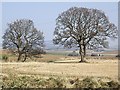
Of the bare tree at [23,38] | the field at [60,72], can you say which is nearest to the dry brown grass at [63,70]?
the field at [60,72]

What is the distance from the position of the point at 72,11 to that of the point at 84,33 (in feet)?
12.1

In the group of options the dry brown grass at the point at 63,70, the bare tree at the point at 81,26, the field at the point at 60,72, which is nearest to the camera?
the field at the point at 60,72

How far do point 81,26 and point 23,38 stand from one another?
14521 millimetres

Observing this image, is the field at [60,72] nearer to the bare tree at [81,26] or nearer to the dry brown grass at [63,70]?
the dry brown grass at [63,70]

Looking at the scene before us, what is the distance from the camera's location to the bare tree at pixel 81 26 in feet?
173

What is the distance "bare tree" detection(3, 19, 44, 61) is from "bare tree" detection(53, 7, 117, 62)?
1038 centimetres

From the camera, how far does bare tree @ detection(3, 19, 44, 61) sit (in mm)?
62531

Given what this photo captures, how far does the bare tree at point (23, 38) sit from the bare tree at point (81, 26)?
10379 millimetres

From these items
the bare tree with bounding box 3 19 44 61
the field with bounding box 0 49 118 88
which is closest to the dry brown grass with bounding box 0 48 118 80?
the field with bounding box 0 49 118 88

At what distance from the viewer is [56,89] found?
Result: 20.3m

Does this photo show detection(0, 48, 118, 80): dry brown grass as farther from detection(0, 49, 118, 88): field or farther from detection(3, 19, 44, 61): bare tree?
detection(3, 19, 44, 61): bare tree

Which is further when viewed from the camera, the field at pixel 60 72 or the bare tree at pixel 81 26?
the bare tree at pixel 81 26

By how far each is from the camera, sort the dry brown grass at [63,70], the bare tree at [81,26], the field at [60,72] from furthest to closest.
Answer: the bare tree at [81,26]
the dry brown grass at [63,70]
the field at [60,72]

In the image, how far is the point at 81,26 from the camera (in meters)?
53.1
